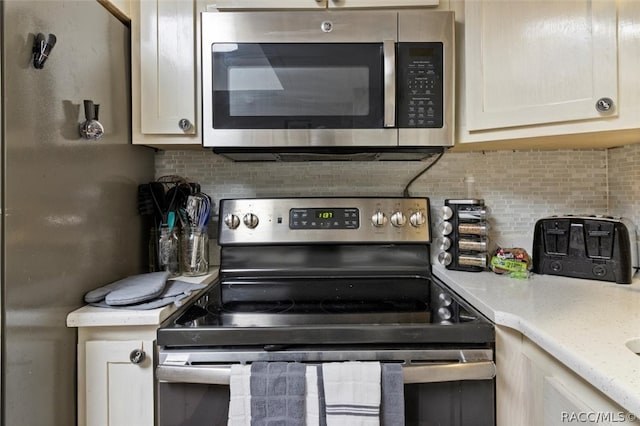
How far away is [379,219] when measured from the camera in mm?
1269

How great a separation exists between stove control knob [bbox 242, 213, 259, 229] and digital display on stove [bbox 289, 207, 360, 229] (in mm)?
128

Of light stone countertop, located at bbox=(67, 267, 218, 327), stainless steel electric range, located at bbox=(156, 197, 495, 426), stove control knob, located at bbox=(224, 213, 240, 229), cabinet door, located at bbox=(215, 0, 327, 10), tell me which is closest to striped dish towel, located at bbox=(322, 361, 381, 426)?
stainless steel electric range, located at bbox=(156, 197, 495, 426)

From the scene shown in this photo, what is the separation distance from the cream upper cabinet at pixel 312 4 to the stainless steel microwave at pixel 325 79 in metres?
0.03

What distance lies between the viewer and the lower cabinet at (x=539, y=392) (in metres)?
0.56

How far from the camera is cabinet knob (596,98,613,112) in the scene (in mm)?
884

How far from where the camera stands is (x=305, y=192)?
137 cm

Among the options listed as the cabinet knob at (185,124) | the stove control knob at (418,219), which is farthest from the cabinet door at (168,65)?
the stove control knob at (418,219)

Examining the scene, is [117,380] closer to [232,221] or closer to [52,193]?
[52,193]

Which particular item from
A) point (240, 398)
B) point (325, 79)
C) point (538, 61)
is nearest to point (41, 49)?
point (325, 79)

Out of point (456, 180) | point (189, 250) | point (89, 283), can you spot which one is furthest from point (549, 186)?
point (89, 283)

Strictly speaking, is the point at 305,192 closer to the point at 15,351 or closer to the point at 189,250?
the point at 189,250

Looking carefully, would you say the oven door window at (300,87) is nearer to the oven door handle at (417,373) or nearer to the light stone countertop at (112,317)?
the light stone countertop at (112,317)

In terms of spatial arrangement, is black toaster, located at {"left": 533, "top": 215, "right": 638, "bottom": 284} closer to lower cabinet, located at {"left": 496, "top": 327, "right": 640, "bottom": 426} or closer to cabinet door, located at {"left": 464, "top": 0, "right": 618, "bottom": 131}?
cabinet door, located at {"left": 464, "top": 0, "right": 618, "bottom": 131}

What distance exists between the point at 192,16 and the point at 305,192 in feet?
2.27
